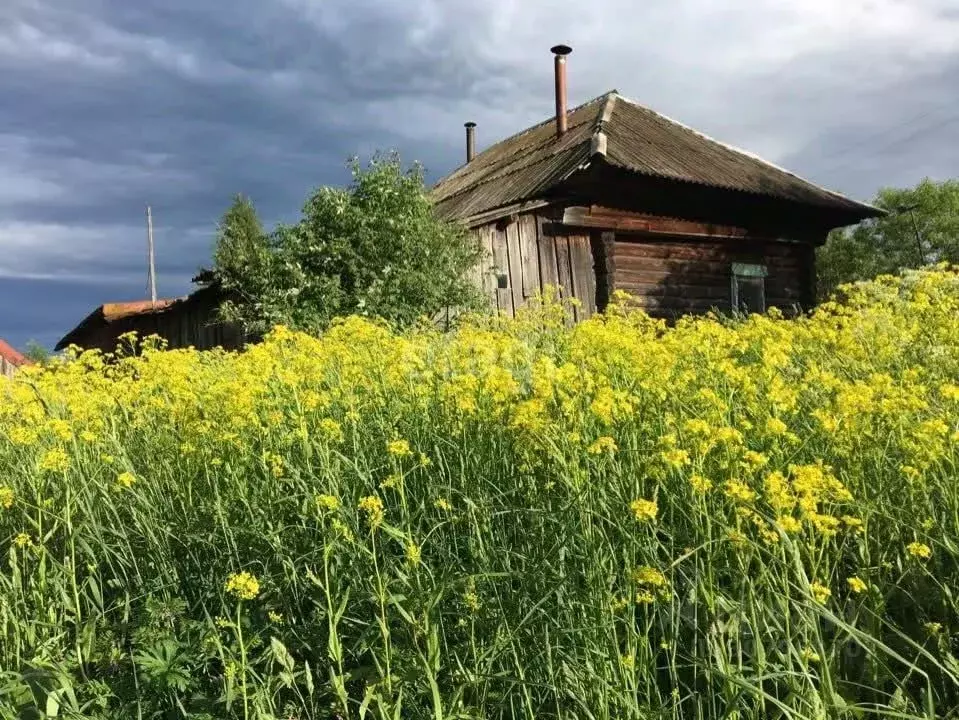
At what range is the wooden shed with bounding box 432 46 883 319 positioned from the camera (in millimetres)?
13328

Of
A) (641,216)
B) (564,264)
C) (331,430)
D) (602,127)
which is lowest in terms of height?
(331,430)

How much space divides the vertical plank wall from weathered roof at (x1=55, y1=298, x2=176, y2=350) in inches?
333

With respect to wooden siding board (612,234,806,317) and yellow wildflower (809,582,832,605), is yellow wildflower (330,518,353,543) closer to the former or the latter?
yellow wildflower (809,582,832,605)

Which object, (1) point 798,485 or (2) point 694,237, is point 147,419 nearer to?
(1) point 798,485

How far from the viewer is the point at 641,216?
14.6 metres

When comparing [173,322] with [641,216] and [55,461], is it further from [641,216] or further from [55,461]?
[55,461]

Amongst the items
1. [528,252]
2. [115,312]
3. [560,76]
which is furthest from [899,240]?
[115,312]

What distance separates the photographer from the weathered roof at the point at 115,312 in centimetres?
1911

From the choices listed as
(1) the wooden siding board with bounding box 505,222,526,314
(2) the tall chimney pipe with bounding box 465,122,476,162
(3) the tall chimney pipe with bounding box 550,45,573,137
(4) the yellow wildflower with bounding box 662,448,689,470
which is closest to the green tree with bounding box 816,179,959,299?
(2) the tall chimney pipe with bounding box 465,122,476,162

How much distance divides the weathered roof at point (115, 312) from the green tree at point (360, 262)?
6.81 meters

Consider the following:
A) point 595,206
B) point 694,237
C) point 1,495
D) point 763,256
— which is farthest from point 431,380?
point 763,256

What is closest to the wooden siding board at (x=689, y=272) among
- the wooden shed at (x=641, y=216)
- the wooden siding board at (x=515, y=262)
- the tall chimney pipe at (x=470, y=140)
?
the wooden shed at (x=641, y=216)

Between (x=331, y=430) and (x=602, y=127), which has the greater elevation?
(x=602, y=127)

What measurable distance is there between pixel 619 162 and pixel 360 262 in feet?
16.4
